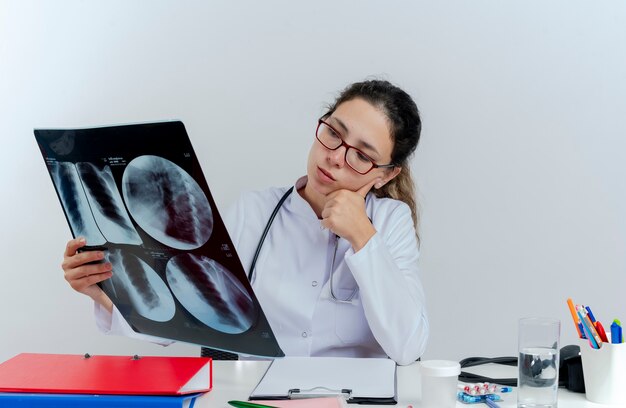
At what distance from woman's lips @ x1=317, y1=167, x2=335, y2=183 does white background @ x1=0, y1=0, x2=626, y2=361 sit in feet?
2.42

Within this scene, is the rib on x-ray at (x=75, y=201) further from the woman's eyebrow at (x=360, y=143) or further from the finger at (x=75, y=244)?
the woman's eyebrow at (x=360, y=143)

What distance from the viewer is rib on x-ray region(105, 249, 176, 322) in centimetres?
133

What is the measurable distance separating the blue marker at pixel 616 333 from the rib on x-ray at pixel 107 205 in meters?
0.78

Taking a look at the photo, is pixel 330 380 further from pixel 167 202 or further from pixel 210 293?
pixel 167 202

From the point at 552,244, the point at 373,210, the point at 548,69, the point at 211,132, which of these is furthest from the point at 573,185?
the point at 211,132

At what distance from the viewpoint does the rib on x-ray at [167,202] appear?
1.14m

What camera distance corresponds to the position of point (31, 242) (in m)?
2.48

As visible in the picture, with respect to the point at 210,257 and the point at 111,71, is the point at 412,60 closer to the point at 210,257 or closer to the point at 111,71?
the point at 111,71

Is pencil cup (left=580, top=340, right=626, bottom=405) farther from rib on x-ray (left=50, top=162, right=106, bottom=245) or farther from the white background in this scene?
the white background

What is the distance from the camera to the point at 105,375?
117cm

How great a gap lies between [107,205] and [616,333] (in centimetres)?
85

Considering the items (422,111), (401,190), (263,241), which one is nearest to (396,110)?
(401,190)

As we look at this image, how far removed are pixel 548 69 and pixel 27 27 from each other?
1695 millimetres

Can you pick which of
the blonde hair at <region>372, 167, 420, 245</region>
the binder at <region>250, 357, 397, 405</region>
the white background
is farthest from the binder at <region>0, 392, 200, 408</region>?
the white background
